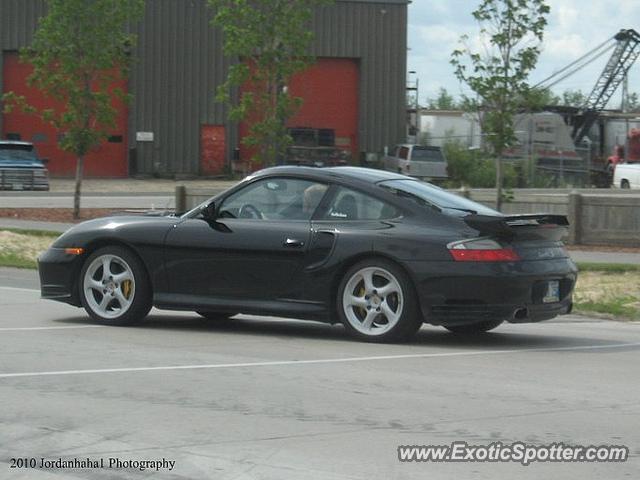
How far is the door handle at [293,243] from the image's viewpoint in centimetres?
1033

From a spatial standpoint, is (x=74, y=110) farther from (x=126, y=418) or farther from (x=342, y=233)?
(x=126, y=418)

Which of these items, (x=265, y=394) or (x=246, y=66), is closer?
(x=265, y=394)

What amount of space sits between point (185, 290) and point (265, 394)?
304 centimetres

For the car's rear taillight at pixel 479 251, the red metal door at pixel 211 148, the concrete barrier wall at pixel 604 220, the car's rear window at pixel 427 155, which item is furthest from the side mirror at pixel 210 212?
the red metal door at pixel 211 148

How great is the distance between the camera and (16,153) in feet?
135

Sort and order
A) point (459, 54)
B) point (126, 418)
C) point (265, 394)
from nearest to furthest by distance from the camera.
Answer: point (126, 418)
point (265, 394)
point (459, 54)

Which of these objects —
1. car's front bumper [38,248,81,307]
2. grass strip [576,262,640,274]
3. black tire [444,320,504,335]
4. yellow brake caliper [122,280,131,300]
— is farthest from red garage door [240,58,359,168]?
black tire [444,320,504,335]

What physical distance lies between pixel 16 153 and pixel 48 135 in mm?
13237

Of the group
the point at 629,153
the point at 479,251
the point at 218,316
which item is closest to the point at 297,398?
the point at 479,251

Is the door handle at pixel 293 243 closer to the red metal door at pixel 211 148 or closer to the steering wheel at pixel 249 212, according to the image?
the steering wheel at pixel 249 212

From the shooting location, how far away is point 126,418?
716cm

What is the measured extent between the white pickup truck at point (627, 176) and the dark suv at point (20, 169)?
22.8 meters

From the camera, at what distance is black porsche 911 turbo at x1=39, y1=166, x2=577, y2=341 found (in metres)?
9.78

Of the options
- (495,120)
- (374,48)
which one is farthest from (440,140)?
(495,120)
